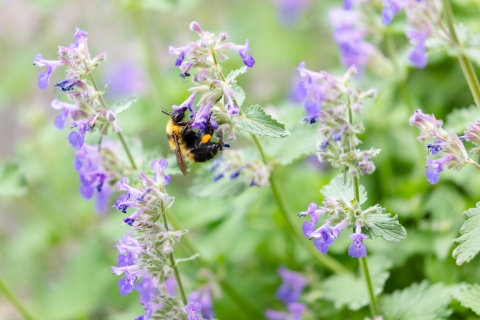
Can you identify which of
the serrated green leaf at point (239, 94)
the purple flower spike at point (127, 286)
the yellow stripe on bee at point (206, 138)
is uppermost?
the serrated green leaf at point (239, 94)

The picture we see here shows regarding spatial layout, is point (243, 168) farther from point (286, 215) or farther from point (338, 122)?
point (338, 122)

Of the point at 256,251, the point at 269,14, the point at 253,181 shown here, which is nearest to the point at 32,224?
the point at 256,251

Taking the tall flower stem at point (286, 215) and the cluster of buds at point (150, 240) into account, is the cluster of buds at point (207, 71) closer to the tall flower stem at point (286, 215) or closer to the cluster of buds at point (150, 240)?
the cluster of buds at point (150, 240)

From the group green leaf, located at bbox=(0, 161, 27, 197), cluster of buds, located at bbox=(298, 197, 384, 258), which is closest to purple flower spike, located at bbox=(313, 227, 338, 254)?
cluster of buds, located at bbox=(298, 197, 384, 258)

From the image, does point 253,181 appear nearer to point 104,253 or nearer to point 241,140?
point 104,253

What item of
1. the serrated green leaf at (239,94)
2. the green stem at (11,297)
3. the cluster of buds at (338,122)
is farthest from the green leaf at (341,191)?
the green stem at (11,297)

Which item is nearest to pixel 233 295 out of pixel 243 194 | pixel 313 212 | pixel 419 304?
pixel 243 194
